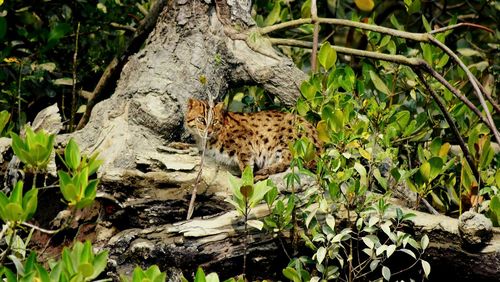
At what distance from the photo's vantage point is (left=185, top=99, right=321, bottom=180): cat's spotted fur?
7.22 m

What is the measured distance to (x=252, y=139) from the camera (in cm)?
749

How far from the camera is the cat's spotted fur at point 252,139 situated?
722cm

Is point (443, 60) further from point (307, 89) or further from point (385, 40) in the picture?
point (307, 89)

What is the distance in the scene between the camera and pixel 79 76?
825 centimetres

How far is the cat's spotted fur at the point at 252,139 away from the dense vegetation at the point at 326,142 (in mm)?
254

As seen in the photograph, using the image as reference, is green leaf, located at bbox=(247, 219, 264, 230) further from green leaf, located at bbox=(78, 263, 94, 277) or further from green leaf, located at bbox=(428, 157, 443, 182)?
green leaf, located at bbox=(78, 263, 94, 277)

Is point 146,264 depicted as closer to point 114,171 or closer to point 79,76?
point 114,171

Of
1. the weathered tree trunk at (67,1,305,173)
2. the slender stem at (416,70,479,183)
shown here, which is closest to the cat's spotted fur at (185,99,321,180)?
the weathered tree trunk at (67,1,305,173)

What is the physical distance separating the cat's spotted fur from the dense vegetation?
0.83 feet

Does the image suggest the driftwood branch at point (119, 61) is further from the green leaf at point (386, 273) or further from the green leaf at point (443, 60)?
the green leaf at point (386, 273)

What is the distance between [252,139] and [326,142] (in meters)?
1.51

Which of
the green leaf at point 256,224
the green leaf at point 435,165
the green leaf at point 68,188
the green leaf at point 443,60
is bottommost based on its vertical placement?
the green leaf at point 256,224

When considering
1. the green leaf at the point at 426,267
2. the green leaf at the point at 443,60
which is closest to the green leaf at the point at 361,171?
the green leaf at the point at 426,267

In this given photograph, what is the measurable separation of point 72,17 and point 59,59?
14.0 inches
